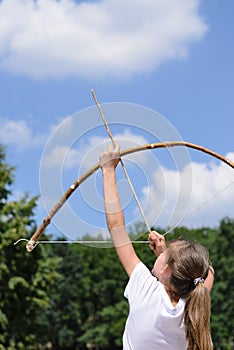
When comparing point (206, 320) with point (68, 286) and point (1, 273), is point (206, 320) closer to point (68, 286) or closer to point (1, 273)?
point (1, 273)

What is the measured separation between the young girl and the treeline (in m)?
21.5

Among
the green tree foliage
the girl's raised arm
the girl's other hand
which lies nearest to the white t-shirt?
the girl's raised arm

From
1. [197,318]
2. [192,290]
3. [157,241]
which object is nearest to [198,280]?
[192,290]

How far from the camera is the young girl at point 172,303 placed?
3.04 m

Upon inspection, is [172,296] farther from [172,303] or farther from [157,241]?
[157,241]

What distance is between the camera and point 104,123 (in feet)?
12.4

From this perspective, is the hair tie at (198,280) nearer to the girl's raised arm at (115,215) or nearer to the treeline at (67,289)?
the girl's raised arm at (115,215)

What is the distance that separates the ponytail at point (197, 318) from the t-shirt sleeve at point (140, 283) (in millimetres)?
183

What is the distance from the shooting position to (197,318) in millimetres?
3020

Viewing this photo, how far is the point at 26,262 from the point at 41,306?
1.82 meters

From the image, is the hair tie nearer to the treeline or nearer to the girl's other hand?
the girl's other hand

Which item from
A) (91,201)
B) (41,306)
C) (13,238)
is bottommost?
(91,201)

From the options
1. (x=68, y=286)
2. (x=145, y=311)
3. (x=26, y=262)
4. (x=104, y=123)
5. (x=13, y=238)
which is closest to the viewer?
(x=145, y=311)

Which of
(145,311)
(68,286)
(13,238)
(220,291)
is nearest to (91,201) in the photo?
(145,311)
